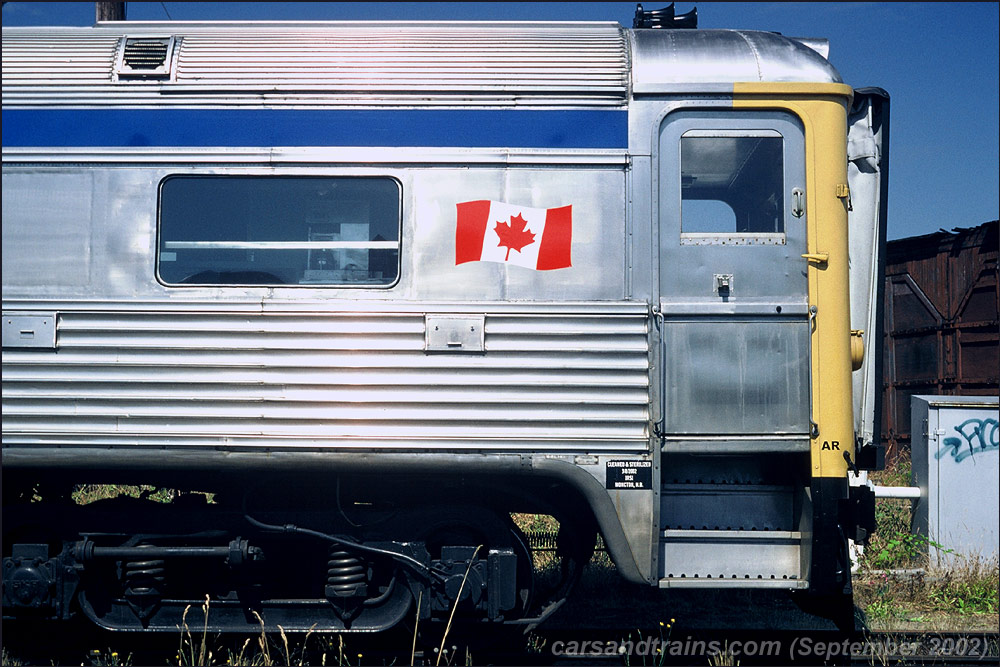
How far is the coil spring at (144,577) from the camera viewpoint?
4.40 meters

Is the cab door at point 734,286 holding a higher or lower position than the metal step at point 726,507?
higher

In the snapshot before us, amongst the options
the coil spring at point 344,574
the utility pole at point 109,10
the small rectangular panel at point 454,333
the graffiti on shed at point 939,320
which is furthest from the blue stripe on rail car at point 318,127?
the graffiti on shed at point 939,320

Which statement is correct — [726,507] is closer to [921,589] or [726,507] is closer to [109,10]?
[921,589]

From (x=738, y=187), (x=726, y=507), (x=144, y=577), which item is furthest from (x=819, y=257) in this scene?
(x=144, y=577)

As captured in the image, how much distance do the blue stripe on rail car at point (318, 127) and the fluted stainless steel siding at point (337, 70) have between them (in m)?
0.08

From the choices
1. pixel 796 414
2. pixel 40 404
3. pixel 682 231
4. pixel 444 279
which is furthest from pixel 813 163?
pixel 40 404

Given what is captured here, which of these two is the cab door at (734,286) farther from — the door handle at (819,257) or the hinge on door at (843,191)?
the hinge on door at (843,191)

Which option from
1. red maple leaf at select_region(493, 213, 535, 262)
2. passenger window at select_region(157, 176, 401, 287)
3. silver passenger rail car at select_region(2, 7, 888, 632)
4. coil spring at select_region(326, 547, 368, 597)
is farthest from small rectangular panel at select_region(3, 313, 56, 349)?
red maple leaf at select_region(493, 213, 535, 262)

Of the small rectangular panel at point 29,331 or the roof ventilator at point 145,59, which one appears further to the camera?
the roof ventilator at point 145,59

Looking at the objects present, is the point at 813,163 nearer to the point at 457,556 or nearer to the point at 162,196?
the point at 457,556

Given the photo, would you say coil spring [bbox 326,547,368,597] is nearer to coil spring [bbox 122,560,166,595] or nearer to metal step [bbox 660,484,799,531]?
coil spring [bbox 122,560,166,595]

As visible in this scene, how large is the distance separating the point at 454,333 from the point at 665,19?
105 inches

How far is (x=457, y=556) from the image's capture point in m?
4.40

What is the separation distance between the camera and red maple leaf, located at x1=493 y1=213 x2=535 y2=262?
4285 mm
